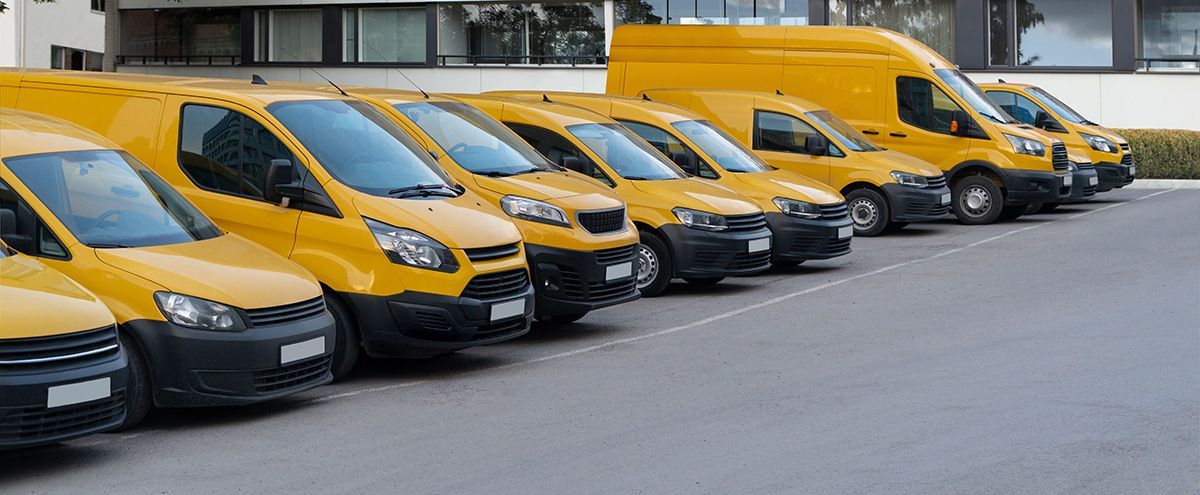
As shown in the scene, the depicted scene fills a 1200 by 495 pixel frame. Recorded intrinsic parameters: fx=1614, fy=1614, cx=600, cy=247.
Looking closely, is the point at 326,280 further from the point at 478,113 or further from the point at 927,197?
the point at 927,197

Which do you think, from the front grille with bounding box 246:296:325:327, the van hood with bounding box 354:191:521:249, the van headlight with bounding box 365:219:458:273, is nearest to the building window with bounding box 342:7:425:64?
the van hood with bounding box 354:191:521:249

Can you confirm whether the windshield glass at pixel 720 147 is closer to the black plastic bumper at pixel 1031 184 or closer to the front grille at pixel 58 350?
the black plastic bumper at pixel 1031 184

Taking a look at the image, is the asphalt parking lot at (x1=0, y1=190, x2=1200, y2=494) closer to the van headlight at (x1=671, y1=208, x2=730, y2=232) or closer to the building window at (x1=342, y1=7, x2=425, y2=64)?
the van headlight at (x1=671, y1=208, x2=730, y2=232)

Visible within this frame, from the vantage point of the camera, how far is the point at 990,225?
74.2 feet

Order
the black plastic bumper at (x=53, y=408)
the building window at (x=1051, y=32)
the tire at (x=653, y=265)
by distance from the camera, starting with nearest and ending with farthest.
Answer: the black plastic bumper at (x=53, y=408) → the tire at (x=653, y=265) → the building window at (x=1051, y=32)

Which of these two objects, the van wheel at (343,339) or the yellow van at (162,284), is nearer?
the yellow van at (162,284)

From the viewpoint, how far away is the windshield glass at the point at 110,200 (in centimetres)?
895

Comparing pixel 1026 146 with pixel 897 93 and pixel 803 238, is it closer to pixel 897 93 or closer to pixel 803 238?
pixel 897 93

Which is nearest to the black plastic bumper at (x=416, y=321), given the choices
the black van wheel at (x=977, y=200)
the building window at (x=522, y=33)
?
the black van wheel at (x=977, y=200)

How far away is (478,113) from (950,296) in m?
4.54

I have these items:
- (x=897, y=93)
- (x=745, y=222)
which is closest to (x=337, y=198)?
(x=745, y=222)

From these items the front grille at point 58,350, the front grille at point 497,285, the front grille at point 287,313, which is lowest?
the front grille at point 58,350

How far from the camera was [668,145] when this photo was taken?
16.4 meters

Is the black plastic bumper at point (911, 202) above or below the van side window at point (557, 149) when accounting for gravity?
below
